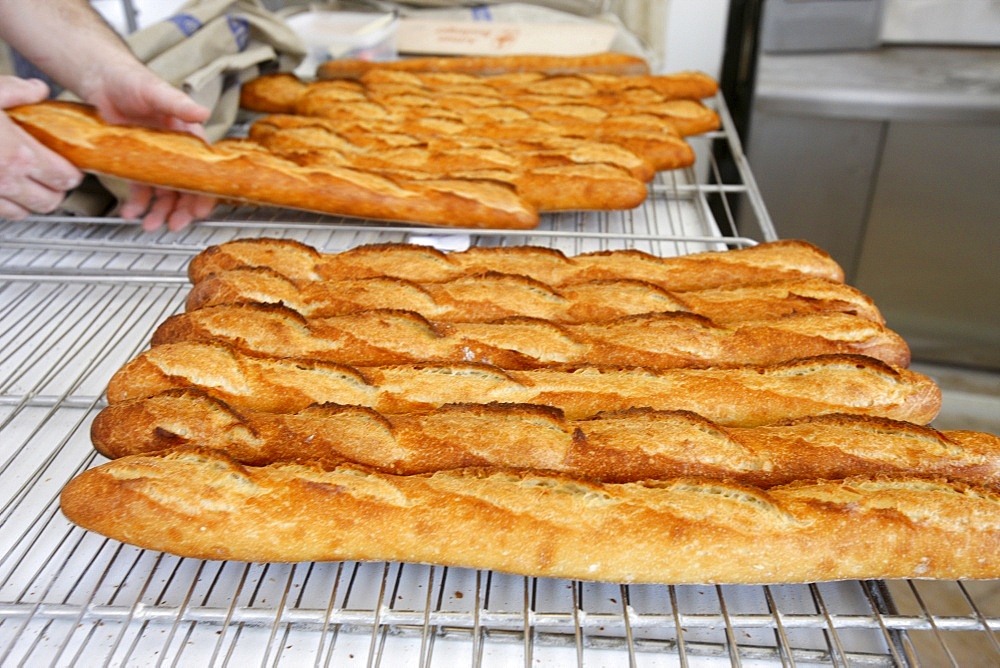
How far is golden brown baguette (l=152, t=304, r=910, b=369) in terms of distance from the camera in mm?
1521

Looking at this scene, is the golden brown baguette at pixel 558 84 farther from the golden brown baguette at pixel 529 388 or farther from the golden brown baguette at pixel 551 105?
the golden brown baguette at pixel 529 388

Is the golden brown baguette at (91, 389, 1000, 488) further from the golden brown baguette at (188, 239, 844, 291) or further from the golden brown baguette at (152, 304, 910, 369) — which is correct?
the golden brown baguette at (188, 239, 844, 291)

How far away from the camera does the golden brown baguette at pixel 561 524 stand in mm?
1111

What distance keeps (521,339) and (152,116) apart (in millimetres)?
1463

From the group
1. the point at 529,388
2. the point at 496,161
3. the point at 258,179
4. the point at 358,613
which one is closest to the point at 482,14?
the point at 496,161

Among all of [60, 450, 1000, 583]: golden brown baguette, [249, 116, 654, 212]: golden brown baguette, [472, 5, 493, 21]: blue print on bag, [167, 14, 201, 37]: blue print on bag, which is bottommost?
[60, 450, 1000, 583]: golden brown baguette

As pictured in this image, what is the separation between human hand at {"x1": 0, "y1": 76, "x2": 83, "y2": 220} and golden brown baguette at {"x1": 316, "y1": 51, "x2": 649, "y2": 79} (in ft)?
4.40

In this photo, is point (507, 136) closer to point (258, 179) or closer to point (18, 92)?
point (258, 179)

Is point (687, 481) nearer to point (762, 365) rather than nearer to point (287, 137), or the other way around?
point (762, 365)

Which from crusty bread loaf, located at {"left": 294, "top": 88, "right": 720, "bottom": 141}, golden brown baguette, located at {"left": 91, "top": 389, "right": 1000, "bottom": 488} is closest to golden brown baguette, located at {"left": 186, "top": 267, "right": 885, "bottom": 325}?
golden brown baguette, located at {"left": 91, "top": 389, "right": 1000, "bottom": 488}

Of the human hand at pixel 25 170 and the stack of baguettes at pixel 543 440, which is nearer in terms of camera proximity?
the stack of baguettes at pixel 543 440

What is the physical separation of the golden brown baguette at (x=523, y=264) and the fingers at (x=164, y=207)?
46 centimetres

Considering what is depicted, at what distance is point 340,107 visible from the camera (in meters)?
2.77

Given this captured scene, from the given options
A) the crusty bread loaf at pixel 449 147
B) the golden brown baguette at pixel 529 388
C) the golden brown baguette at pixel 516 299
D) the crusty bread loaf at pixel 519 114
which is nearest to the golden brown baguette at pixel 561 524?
the golden brown baguette at pixel 529 388
